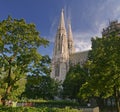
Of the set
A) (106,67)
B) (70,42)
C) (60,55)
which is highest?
(70,42)

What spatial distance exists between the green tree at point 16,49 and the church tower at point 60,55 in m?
99.8

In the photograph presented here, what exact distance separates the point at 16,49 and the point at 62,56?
4105 inches

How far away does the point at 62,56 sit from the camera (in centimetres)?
12338

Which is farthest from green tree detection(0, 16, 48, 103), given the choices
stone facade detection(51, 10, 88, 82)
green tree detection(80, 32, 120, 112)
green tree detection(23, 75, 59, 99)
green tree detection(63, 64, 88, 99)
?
stone facade detection(51, 10, 88, 82)

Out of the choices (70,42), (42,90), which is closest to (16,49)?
(42,90)

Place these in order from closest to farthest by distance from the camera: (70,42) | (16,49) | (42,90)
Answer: (16,49)
(42,90)
(70,42)

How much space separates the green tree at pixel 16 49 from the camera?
19141mm

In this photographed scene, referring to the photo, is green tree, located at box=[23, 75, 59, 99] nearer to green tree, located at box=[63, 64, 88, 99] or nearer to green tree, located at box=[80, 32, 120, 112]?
green tree, located at box=[63, 64, 88, 99]

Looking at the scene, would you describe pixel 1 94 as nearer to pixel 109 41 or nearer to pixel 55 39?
pixel 109 41

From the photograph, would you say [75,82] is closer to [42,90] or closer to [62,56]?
[42,90]

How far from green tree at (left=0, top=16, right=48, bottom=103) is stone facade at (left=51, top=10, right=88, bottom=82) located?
99.2 m

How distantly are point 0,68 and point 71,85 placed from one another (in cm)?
4255

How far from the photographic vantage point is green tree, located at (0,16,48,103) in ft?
62.8

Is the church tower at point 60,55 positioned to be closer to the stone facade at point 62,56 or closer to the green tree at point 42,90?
the stone facade at point 62,56
